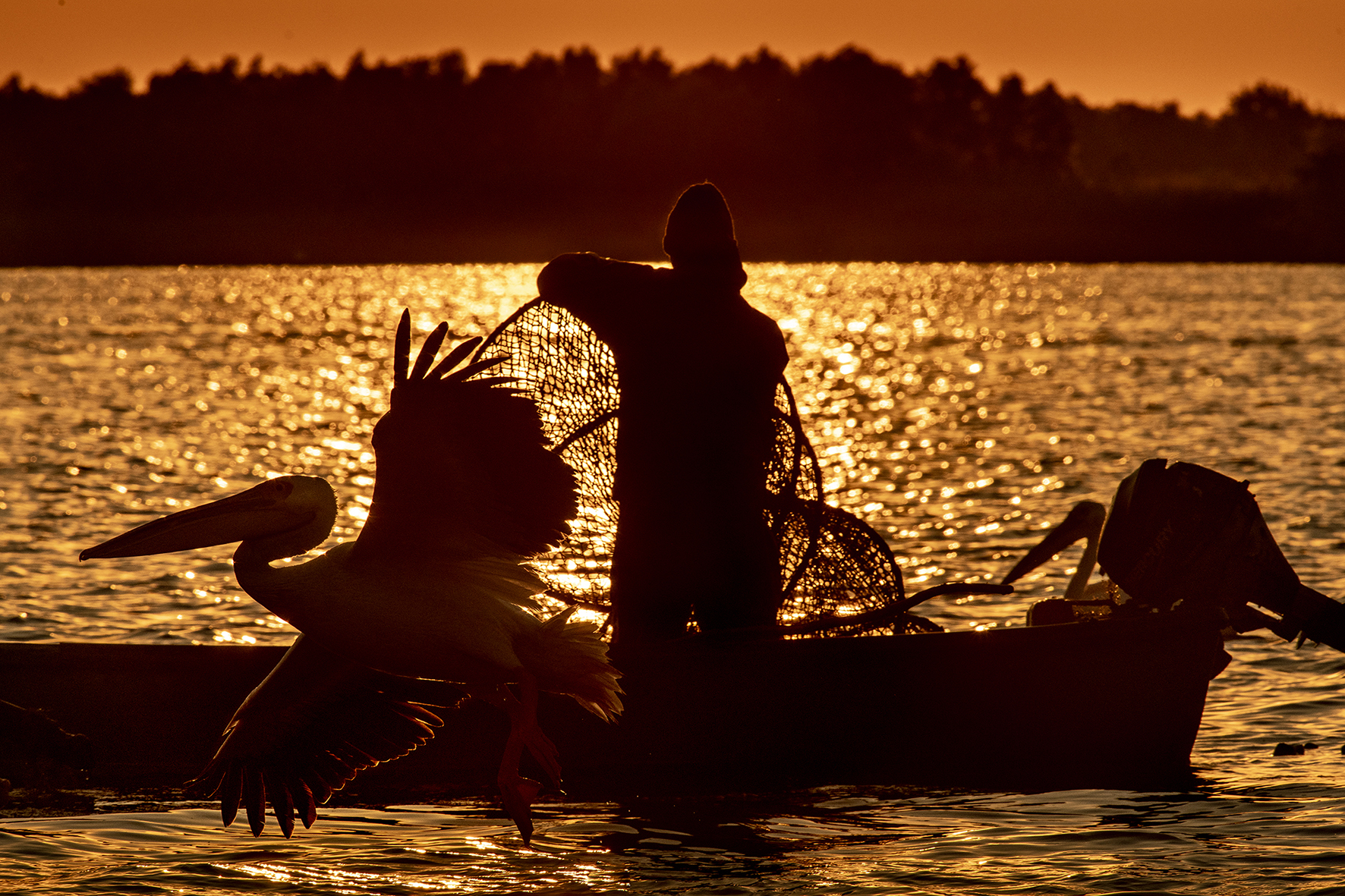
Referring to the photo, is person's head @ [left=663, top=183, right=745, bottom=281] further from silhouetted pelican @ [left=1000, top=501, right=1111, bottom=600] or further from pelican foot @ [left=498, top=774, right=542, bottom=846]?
silhouetted pelican @ [left=1000, top=501, right=1111, bottom=600]

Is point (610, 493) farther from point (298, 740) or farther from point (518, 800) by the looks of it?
point (518, 800)

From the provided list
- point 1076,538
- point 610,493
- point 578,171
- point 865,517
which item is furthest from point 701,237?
point 578,171

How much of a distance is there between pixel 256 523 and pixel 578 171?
341 feet

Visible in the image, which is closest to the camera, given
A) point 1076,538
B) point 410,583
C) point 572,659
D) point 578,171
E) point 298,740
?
point 410,583

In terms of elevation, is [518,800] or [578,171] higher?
[578,171]

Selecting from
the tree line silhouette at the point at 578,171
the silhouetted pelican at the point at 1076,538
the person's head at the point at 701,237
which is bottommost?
the silhouetted pelican at the point at 1076,538

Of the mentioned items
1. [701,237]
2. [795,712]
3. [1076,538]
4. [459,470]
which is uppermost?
[701,237]

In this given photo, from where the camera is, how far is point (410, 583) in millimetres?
6934

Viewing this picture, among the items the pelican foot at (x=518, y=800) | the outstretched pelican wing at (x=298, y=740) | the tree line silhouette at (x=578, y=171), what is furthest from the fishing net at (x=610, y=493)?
the tree line silhouette at (x=578, y=171)

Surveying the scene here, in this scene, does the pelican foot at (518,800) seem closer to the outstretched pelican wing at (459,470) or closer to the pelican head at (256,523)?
the outstretched pelican wing at (459,470)

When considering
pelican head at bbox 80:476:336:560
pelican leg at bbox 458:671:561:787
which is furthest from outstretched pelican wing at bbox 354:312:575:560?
pelican leg at bbox 458:671:561:787

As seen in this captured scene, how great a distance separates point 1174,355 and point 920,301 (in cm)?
3335

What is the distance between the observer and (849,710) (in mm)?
8766

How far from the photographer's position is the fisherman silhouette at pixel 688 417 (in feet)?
26.0
